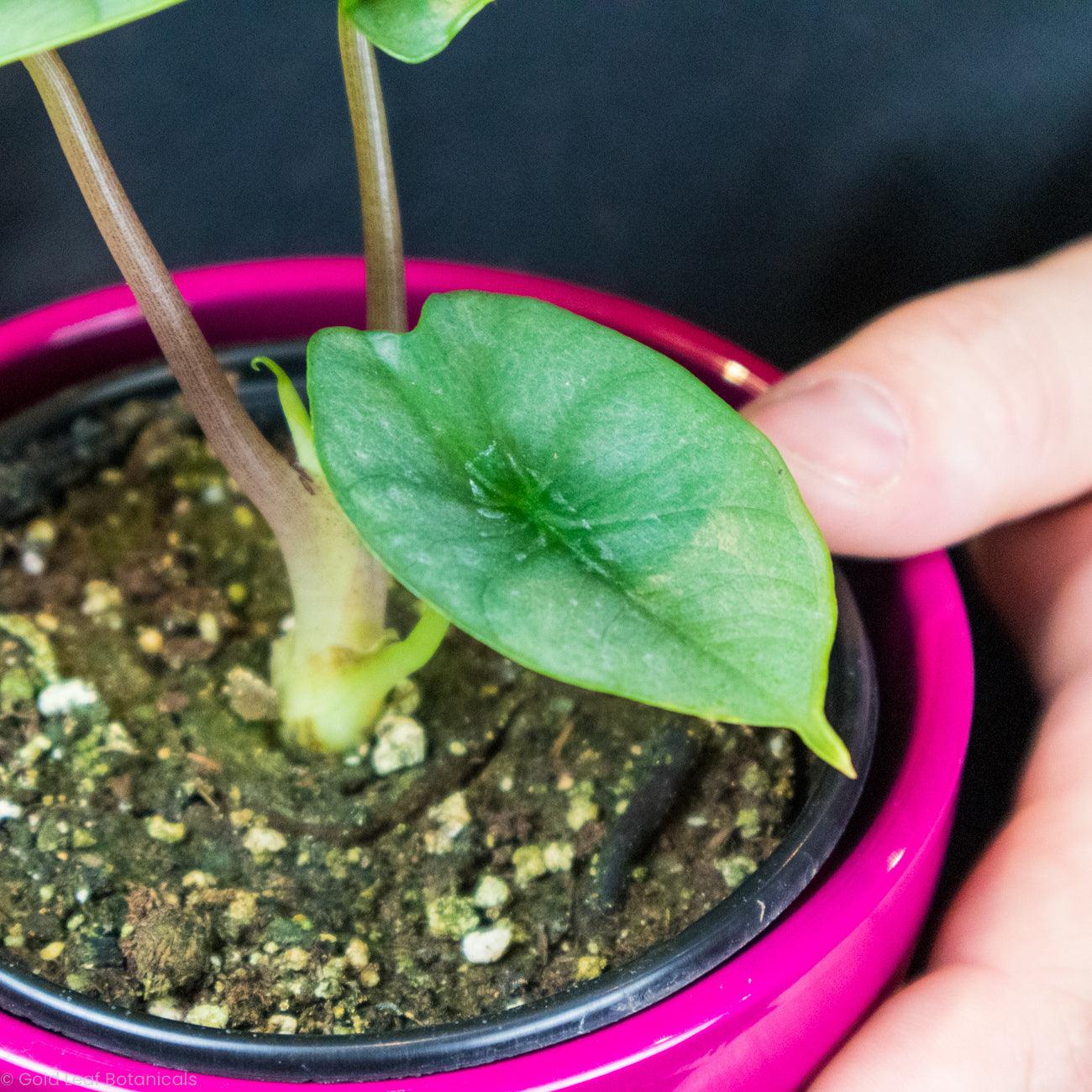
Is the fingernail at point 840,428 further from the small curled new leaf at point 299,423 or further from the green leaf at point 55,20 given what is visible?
the green leaf at point 55,20

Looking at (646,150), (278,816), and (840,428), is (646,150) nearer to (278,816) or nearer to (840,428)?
(840,428)

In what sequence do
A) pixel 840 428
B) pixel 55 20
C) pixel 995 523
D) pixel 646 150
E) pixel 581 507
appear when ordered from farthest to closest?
pixel 646 150 → pixel 995 523 → pixel 840 428 → pixel 581 507 → pixel 55 20

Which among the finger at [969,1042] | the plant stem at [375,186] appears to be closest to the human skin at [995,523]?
the finger at [969,1042]

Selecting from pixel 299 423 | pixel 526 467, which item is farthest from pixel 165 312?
pixel 526 467

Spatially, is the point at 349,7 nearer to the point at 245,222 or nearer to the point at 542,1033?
the point at 542,1033

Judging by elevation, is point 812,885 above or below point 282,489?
below

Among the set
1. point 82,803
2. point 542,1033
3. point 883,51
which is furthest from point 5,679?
point 883,51

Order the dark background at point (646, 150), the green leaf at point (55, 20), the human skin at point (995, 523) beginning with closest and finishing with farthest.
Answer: the green leaf at point (55, 20)
the human skin at point (995, 523)
the dark background at point (646, 150)
